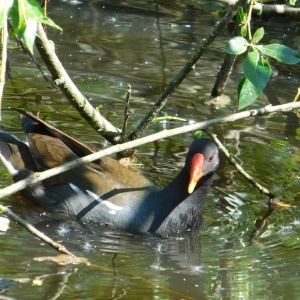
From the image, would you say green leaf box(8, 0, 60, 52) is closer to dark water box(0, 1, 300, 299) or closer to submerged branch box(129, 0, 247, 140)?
dark water box(0, 1, 300, 299)

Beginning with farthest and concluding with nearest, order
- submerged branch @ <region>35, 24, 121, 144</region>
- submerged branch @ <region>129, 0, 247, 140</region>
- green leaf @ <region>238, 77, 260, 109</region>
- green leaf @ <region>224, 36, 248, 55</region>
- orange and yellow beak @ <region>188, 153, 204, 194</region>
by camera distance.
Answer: orange and yellow beak @ <region>188, 153, 204, 194</region> → submerged branch @ <region>35, 24, 121, 144</region> → submerged branch @ <region>129, 0, 247, 140</region> → green leaf @ <region>238, 77, 260, 109</region> → green leaf @ <region>224, 36, 248, 55</region>

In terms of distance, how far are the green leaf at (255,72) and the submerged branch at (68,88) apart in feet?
3.93

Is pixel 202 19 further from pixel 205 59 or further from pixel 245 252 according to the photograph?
pixel 245 252

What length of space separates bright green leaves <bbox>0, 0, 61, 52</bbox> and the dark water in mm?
1540

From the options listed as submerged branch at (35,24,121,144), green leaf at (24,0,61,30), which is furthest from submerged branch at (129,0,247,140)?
green leaf at (24,0,61,30)

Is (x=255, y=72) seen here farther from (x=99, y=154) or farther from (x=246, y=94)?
(x=99, y=154)

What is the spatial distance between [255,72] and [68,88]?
167 centimetres

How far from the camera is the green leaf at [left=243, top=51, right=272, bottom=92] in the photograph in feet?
11.5

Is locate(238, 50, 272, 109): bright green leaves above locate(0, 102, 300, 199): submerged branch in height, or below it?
above

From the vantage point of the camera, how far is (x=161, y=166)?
5559 mm

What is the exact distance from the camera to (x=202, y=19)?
936cm

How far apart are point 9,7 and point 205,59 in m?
5.84

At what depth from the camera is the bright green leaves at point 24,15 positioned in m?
2.21

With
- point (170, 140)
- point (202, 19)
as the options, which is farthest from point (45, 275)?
point (202, 19)
